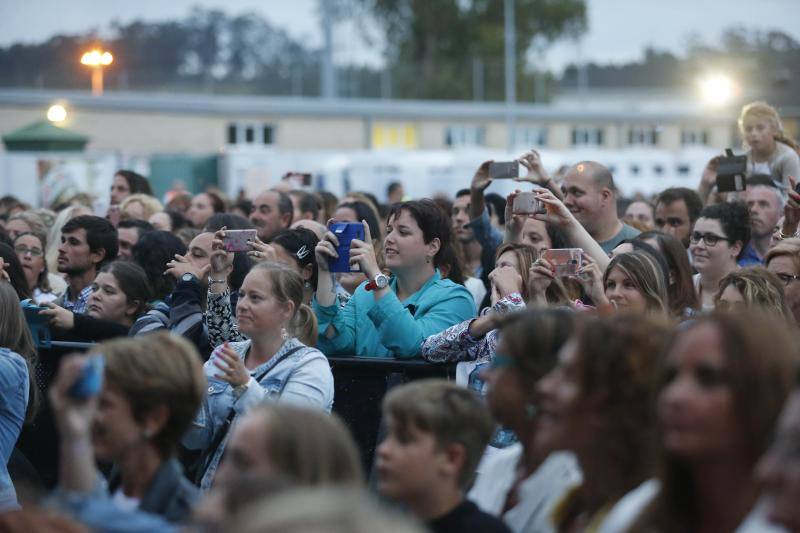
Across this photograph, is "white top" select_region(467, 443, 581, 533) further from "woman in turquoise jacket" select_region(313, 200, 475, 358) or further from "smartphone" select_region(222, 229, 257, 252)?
"smartphone" select_region(222, 229, 257, 252)

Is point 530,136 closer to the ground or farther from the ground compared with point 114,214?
farther from the ground

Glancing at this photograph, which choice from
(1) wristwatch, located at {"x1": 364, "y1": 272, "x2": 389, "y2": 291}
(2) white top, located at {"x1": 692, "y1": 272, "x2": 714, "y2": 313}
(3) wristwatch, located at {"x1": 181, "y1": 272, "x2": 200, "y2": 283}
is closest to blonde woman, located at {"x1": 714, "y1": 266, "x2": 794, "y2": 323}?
(2) white top, located at {"x1": 692, "y1": 272, "x2": 714, "y2": 313}

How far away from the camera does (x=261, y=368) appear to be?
18.8 feet

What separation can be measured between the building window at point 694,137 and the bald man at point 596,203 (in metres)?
46.0

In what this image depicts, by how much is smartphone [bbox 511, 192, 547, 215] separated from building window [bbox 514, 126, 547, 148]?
4242cm

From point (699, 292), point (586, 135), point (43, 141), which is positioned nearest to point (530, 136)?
point (586, 135)

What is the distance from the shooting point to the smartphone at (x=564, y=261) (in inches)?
240

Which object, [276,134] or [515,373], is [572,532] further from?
[276,134]

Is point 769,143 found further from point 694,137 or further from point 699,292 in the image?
point 694,137

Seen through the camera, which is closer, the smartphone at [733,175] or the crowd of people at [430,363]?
the crowd of people at [430,363]

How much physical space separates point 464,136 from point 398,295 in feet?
135

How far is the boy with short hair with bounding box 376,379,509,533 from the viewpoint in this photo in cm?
377

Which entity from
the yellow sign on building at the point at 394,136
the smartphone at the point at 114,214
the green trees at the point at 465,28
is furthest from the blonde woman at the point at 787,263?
the green trees at the point at 465,28

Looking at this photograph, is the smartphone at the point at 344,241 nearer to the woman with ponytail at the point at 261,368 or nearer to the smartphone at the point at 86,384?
the woman with ponytail at the point at 261,368
